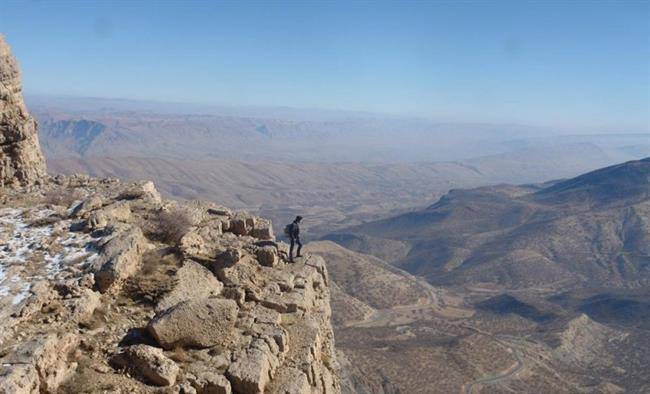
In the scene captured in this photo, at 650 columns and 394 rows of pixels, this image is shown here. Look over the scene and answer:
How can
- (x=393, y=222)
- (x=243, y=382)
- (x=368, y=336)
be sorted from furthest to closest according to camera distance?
(x=393, y=222), (x=368, y=336), (x=243, y=382)

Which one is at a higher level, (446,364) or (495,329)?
(446,364)

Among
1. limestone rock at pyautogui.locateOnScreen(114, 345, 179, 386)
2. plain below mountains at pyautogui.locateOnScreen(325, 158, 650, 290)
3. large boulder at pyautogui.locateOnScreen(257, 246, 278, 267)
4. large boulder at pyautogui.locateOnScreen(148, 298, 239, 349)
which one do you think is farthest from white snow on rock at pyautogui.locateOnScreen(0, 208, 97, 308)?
plain below mountains at pyautogui.locateOnScreen(325, 158, 650, 290)

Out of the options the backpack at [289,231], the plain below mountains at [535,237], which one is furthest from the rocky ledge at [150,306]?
the plain below mountains at [535,237]

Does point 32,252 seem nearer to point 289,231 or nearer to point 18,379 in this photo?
point 18,379

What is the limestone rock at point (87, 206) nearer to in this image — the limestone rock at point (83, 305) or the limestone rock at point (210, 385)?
the limestone rock at point (83, 305)

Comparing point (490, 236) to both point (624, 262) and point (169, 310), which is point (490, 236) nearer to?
point (624, 262)

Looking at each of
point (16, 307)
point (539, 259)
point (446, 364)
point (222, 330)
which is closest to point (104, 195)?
point (16, 307)

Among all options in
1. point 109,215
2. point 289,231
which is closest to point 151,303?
point 109,215
